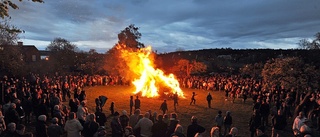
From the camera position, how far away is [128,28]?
56.8 m

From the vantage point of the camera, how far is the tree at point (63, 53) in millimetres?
52594

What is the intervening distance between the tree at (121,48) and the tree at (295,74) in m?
25.9

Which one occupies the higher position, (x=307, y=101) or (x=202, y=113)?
(x=307, y=101)

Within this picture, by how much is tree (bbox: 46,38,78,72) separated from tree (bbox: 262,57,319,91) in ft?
126

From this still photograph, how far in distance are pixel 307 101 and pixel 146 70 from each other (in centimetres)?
1795

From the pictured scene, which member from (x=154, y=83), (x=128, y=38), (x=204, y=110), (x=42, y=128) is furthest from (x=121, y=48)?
(x=42, y=128)

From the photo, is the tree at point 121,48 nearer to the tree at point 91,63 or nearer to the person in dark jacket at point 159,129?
the tree at point 91,63

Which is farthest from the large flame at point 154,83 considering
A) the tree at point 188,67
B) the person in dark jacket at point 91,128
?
the tree at point 188,67

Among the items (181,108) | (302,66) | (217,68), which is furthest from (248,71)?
(181,108)

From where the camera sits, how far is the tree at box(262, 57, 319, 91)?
22.2 meters

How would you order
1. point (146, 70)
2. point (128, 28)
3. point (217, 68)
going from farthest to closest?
point (217, 68)
point (128, 28)
point (146, 70)

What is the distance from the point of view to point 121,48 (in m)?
52.0

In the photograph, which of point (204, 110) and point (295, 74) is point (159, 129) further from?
point (295, 74)

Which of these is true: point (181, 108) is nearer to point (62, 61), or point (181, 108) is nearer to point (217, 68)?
point (62, 61)
